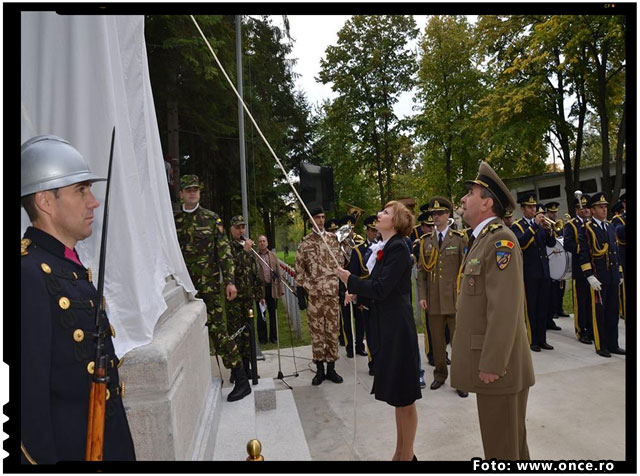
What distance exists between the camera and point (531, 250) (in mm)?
6977

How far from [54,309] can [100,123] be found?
1168 mm

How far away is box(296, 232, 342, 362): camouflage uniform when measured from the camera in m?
5.77

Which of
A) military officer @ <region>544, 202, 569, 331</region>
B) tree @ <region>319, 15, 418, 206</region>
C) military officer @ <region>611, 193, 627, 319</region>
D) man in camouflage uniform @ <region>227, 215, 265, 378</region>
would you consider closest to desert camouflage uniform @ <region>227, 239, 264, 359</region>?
man in camouflage uniform @ <region>227, 215, 265, 378</region>

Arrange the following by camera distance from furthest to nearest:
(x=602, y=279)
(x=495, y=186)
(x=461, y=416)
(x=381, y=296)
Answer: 1. (x=602, y=279)
2. (x=461, y=416)
3. (x=381, y=296)
4. (x=495, y=186)

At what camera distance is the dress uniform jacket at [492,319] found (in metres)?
2.59

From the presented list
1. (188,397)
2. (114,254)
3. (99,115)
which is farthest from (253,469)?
(99,115)

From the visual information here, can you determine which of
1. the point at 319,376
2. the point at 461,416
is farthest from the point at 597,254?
the point at 319,376

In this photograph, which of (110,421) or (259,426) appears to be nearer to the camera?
(110,421)

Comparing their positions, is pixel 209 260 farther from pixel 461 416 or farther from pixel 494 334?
pixel 461 416

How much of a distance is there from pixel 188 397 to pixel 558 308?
8.74 meters

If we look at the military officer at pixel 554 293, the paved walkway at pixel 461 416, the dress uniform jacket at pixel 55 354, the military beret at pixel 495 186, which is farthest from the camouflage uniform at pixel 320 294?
the military officer at pixel 554 293

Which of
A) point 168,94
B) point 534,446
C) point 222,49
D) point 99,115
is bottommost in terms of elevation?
point 534,446

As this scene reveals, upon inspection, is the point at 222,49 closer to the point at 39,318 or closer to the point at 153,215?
Result: the point at 153,215

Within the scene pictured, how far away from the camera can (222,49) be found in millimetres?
11586
